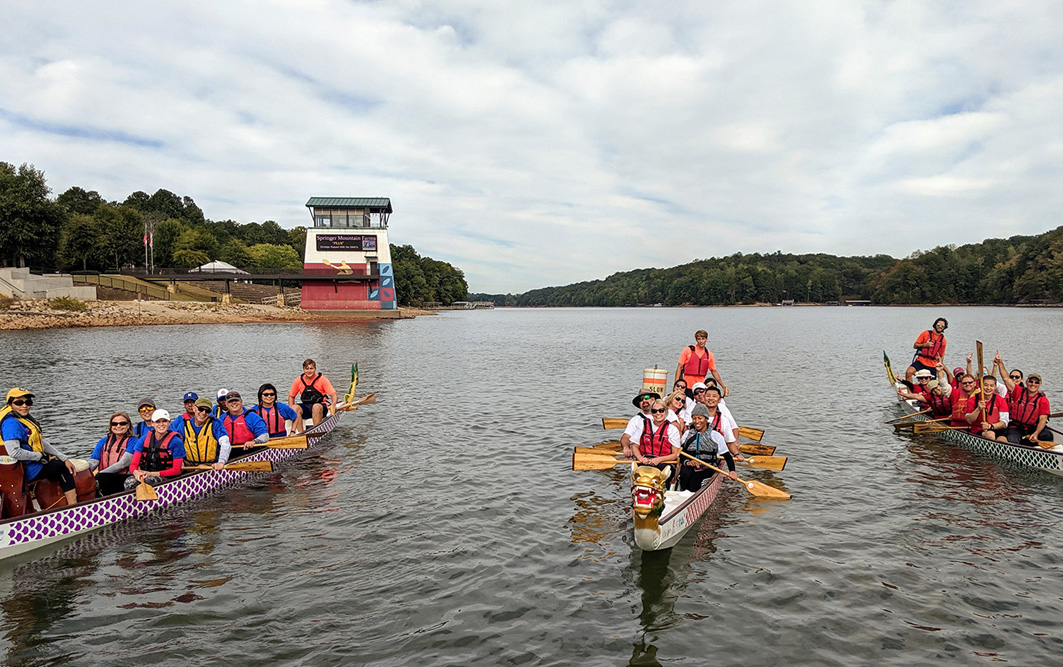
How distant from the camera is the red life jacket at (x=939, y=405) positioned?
57.6 feet

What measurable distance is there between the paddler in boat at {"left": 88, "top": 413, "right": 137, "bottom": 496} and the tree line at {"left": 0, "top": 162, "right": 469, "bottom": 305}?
80679mm

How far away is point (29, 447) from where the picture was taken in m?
9.66

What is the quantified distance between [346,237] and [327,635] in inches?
3447

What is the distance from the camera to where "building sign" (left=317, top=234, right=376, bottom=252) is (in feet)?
291

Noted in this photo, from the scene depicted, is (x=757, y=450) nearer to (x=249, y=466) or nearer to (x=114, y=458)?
(x=249, y=466)

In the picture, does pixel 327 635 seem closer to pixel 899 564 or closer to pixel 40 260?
pixel 899 564

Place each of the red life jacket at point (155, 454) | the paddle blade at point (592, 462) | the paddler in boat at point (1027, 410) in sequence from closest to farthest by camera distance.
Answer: the red life jacket at point (155, 454)
the paddle blade at point (592, 462)
the paddler in boat at point (1027, 410)

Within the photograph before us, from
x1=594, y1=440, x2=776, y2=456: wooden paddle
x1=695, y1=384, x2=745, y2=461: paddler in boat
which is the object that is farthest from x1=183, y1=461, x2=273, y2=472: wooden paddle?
x1=695, y1=384, x2=745, y2=461: paddler in boat

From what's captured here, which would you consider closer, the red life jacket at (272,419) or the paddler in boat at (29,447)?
the paddler in boat at (29,447)

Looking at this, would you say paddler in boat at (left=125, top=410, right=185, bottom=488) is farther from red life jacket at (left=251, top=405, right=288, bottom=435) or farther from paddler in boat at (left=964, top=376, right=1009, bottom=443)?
paddler in boat at (left=964, top=376, right=1009, bottom=443)

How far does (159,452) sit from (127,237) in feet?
347

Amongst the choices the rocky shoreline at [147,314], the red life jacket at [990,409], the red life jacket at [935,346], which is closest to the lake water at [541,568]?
the red life jacket at [990,409]

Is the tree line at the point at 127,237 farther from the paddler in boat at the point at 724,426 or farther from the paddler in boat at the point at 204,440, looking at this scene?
the paddler in boat at the point at 724,426

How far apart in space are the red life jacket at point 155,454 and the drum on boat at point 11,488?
196cm
